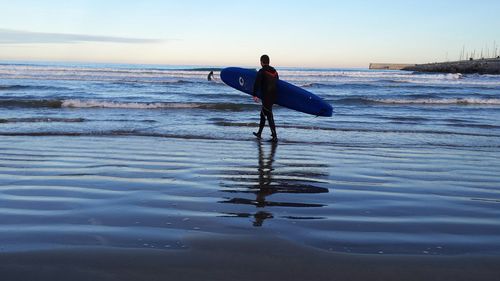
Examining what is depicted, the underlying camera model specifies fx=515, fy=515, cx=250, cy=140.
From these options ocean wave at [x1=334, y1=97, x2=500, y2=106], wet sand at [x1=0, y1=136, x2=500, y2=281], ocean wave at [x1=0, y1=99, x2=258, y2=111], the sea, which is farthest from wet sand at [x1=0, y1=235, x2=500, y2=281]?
ocean wave at [x1=334, y1=97, x2=500, y2=106]

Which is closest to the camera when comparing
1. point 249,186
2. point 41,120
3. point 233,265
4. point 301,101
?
point 233,265

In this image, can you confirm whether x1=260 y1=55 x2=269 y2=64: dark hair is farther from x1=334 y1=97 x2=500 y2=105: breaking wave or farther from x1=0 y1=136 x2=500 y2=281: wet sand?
x1=334 y1=97 x2=500 y2=105: breaking wave

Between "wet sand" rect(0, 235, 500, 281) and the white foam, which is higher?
"wet sand" rect(0, 235, 500, 281)

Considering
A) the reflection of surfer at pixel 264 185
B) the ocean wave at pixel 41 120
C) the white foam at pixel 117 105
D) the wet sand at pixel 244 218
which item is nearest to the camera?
the wet sand at pixel 244 218

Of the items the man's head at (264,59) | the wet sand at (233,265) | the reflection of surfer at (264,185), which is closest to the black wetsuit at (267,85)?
the man's head at (264,59)

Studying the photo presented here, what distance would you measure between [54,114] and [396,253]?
13.7 m

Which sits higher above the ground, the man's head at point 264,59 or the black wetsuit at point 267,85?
the man's head at point 264,59

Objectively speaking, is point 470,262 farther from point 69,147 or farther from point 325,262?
point 69,147

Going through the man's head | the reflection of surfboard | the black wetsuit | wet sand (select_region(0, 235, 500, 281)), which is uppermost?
the man's head

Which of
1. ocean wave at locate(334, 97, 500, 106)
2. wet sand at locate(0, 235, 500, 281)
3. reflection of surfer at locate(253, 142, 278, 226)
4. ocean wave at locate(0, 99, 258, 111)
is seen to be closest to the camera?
wet sand at locate(0, 235, 500, 281)

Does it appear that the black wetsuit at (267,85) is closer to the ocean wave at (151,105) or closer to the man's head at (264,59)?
the man's head at (264,59)

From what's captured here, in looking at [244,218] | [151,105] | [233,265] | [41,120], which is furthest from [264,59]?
[151,105]

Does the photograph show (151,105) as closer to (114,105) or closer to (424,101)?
(114,105)

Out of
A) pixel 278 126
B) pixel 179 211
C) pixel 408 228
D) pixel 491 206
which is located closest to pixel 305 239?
pixel 408 228
